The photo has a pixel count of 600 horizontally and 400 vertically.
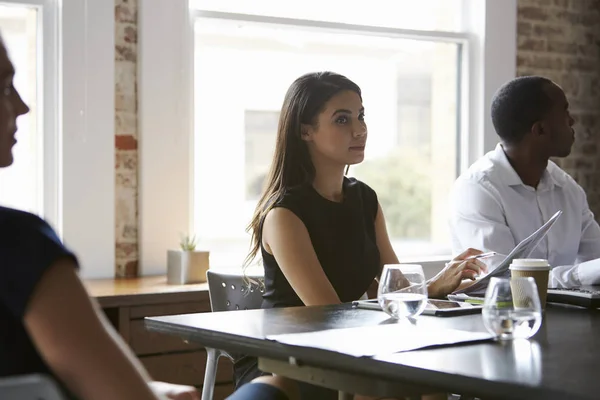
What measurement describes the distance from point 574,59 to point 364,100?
1.38m

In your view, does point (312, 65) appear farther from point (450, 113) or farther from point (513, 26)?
point (513, 26)

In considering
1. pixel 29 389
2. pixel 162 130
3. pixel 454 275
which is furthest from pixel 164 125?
pixel 29 389

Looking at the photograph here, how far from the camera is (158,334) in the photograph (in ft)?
11.2

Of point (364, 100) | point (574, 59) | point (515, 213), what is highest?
point (574, 59)

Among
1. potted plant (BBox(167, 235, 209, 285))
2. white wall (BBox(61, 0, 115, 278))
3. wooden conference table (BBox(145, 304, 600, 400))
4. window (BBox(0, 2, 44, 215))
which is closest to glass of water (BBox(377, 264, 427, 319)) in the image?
wooden conference table (BBox(145, 304, 600, 400))

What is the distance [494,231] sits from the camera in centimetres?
337

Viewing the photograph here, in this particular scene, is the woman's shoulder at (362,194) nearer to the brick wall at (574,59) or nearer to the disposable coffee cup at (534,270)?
the disposable coffee cup at (534,270)

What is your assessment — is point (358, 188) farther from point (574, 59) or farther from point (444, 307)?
point (574, 59)

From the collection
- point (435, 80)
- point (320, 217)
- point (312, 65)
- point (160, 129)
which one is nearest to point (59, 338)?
point (320, 217)

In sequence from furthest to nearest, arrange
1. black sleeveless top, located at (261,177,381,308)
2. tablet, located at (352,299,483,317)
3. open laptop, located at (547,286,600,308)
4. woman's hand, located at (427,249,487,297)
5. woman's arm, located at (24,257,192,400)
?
1. black sleeveless top, located at (261,177,381,308)
2. woman's hand, located at (427,249,487,297)
3. open laptop, located at (547,286,600,308)
4. tablet, located at (352,299,483,317)
5. woman's arm, located at (24,257,192,400)

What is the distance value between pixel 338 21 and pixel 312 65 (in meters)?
0.28

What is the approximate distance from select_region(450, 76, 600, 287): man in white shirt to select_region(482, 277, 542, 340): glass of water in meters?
1.65

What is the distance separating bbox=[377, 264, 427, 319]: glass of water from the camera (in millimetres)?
1961

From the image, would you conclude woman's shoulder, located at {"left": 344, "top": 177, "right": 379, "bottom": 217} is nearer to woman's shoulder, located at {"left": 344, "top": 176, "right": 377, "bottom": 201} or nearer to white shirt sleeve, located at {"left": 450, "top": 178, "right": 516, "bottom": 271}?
woman's shoulder, located at {"left": 344, "top": 176, "right": 377, "bottom": 201}
